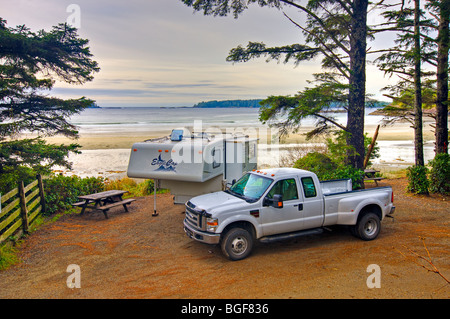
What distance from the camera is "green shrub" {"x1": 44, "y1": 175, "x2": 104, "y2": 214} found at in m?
11.7

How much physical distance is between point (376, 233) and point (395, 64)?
9.81 m

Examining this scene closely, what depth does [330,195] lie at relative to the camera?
8203mm

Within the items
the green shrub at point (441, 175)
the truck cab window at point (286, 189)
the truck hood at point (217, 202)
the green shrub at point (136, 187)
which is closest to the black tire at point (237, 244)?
the truck hood at point (217, 202)

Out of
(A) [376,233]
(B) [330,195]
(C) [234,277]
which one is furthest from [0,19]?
(A) [376,233]

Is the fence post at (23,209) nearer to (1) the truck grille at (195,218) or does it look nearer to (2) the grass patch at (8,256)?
(2) the grass patch at (8,256)

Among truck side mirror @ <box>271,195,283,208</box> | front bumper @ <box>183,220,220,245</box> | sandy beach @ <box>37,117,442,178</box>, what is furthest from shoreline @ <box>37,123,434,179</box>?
front bumper @ <box>183,220,220,245</box>

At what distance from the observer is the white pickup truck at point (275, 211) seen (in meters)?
7.30

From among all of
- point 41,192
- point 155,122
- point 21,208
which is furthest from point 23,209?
point 155,122

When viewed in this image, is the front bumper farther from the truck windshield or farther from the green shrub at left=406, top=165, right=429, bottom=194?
the green shrub at left=406, top=165, right=429, bottom=194

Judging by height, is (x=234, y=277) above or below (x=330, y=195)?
below

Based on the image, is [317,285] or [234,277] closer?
[317,285]

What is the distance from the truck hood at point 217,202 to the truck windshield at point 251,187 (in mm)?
230

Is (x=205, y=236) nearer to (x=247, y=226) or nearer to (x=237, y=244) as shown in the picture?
(x=237, y=244)
